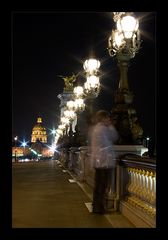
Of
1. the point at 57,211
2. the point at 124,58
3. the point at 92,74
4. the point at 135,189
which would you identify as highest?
the point at 92,74

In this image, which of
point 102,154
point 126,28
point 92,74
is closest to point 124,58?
point 126,28

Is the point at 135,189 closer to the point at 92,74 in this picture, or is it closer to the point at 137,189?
the point at 137,189

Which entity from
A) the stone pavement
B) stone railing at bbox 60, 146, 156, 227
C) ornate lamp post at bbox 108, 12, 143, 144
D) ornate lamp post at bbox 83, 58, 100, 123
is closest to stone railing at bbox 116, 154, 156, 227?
stone railing at bbox 60, 146, 156, 227

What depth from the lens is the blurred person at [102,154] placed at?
10.9m

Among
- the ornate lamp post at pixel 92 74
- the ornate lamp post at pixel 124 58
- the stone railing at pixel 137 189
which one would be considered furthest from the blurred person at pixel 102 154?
the ornate lamp post at pixel 92 74

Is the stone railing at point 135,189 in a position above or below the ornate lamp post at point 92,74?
below

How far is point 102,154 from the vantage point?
10.9 metres

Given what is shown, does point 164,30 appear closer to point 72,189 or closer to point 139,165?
point 139,165

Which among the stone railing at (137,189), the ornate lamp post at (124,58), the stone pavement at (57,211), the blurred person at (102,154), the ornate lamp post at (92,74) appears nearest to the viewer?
the stone railing at (137,189)

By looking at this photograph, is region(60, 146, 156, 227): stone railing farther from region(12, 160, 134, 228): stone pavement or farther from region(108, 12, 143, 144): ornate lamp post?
region(108, 12, 143, 144): ornate lamp post

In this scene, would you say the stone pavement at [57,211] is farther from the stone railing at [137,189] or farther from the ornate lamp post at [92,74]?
the ornate lamp post at [92,74]

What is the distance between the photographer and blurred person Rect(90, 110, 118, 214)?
10898 mm

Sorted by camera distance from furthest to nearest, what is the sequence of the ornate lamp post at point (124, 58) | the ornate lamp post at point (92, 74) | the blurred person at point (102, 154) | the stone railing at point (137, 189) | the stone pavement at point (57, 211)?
the ornate lamp post at point (92, 74), the ornate lamp post at point (124, 58), the blurred person at point (102, 154), the stone pavement at point (57, 211), the stone railing at point (137, 189)

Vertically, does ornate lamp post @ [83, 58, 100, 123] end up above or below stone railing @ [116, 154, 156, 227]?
above
